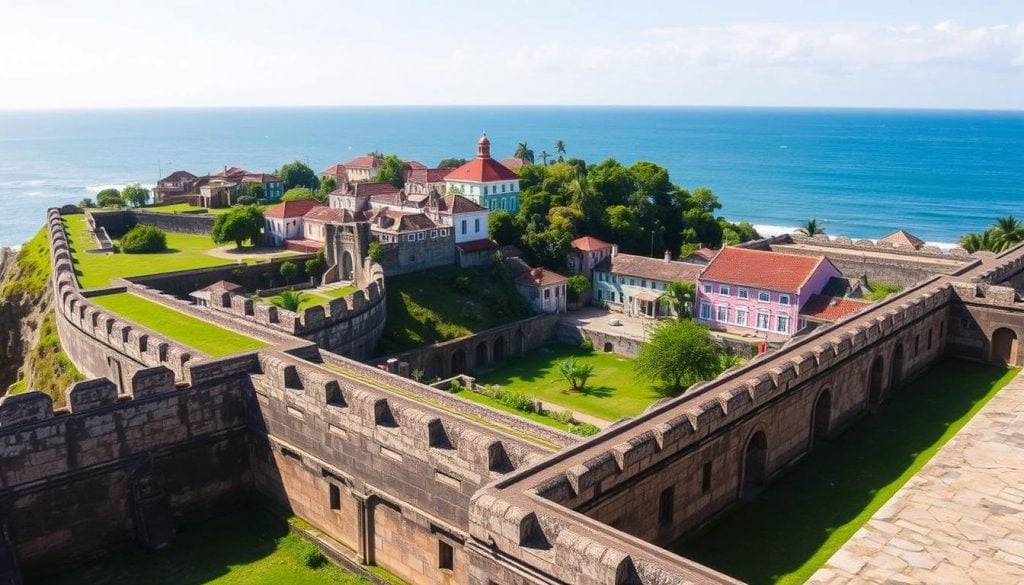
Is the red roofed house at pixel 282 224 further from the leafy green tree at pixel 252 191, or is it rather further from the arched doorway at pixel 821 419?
the arched doorway at pixel 821 419

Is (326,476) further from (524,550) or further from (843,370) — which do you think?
(843,370)

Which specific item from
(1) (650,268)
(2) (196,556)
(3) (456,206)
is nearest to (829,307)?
(1) (650,268)

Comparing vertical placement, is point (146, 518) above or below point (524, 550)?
below

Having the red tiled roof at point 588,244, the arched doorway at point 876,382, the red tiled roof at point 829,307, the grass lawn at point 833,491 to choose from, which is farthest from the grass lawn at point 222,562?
the red tiled roof at point 588,244

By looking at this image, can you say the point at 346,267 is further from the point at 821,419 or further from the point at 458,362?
the point at 821,419

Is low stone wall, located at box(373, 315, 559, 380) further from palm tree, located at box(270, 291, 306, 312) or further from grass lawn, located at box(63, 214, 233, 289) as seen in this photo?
grass lawn, located at box(63, 214, 233, 289)

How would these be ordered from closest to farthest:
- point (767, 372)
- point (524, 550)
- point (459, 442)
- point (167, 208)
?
point (524, 550) → point (459, 442) → point (767, 372) → point (167, 208)

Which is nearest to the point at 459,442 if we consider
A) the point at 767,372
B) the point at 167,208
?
the point at 767,372

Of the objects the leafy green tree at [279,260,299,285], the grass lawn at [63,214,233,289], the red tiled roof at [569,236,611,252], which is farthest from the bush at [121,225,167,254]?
the red tiled roof at [569,236,611,252]
